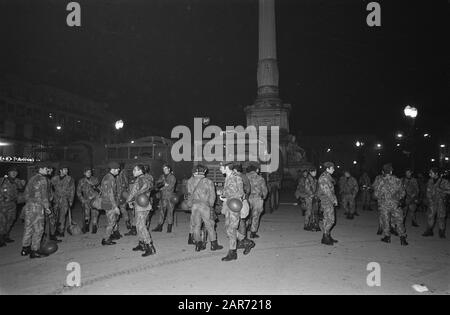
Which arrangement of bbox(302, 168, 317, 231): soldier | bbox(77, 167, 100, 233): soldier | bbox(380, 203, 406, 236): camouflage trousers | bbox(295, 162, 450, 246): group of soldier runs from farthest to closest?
bbox(302, 168, 317, 231): soldier < bbox(77, 167, 100, 233): soldier < bbox(295, 162, 450, 246): group of soldier < bbox(380, 203, 406, 236): camouflage trousers

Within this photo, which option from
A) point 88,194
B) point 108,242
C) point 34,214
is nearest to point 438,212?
point 108,242

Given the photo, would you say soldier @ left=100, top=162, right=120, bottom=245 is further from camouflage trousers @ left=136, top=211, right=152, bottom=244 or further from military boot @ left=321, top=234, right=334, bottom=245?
military boot @ left=321, top=234, right=334, bottom=245

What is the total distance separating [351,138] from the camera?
195 ft

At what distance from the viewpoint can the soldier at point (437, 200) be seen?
8164mm

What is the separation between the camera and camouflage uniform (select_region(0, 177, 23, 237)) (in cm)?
778

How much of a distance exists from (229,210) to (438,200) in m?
5.71

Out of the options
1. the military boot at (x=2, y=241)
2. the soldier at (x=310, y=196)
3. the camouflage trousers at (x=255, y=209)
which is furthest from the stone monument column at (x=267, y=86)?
the military boot at (x=2, y=241)

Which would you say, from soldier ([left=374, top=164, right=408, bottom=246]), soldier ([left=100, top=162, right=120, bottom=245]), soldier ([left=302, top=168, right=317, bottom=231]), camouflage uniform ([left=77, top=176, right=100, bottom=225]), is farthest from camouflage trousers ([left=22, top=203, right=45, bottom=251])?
soldier ([left=374, top=164, right=408, bottom=246])

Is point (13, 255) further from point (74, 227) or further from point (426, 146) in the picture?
point (426, 146)

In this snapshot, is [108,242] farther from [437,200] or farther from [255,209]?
[437,200]

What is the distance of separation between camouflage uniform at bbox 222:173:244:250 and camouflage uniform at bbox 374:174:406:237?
3.60 m

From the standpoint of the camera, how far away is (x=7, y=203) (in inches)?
310

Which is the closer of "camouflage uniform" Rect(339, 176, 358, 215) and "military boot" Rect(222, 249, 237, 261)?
"military boot" Rect(222, 249, 237, 261)
